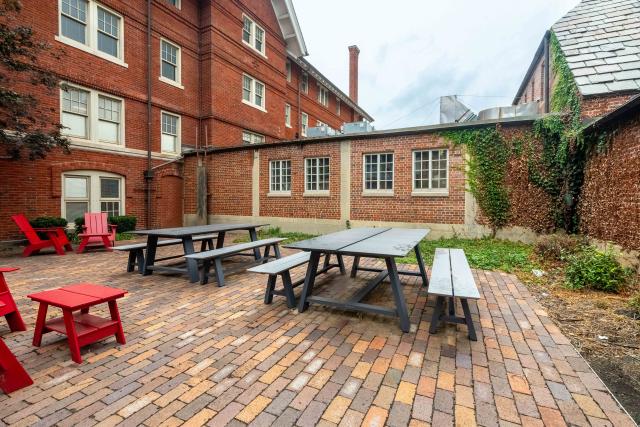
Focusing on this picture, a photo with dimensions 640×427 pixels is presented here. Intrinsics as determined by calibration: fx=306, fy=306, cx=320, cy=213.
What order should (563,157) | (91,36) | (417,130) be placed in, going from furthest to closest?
(91,36) < (417,130) < (563,157)

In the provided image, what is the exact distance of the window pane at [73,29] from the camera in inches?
388

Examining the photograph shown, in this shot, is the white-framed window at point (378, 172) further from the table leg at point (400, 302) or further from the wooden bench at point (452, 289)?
the table leg at point (400, 302)

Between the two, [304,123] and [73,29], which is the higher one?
[304,123]

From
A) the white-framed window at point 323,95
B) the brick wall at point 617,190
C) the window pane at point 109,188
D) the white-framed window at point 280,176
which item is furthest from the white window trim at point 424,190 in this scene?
the white-framed window at point 323,95

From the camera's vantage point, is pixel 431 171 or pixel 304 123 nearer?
pixel 431 171

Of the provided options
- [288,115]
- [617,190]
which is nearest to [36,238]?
[617,190]

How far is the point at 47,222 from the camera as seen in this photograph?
29.1ft

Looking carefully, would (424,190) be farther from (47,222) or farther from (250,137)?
(47,222)

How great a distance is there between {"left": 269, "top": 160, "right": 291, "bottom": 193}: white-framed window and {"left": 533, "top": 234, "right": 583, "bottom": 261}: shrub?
26.3 feet

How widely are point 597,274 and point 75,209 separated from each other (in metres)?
13.6

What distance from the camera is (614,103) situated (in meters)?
7.35

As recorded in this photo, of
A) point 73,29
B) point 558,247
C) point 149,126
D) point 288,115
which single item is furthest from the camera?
point 288,115

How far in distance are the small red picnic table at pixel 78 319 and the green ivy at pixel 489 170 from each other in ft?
29.3

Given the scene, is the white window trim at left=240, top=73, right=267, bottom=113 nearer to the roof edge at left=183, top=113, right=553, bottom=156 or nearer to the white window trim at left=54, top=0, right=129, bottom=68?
the roof edge at left=183, top=113, right=553, bottom=156
